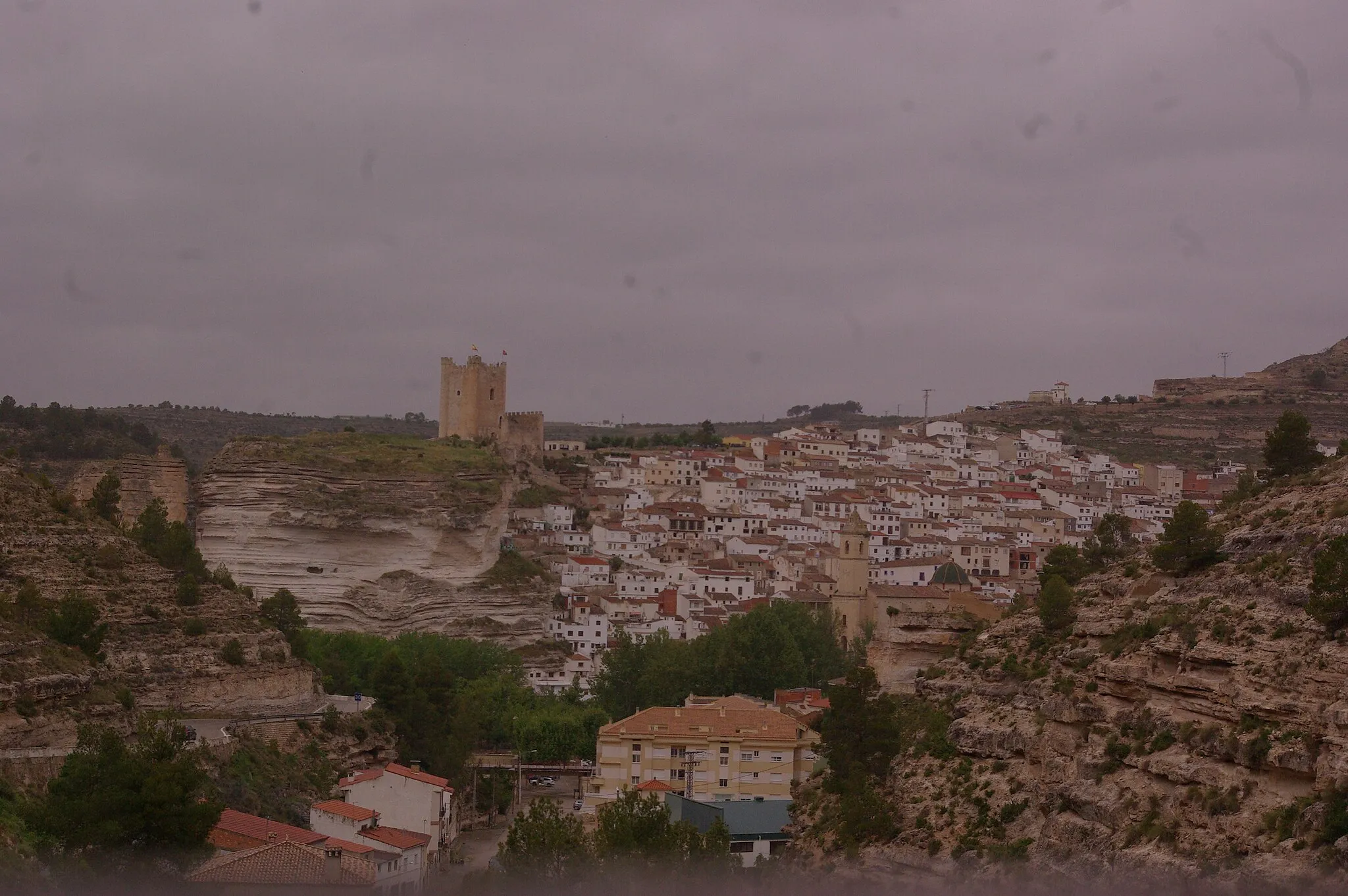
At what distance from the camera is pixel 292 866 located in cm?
1688

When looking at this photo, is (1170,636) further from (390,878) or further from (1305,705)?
(390,878)

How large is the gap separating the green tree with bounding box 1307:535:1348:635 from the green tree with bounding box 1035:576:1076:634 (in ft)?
21.2

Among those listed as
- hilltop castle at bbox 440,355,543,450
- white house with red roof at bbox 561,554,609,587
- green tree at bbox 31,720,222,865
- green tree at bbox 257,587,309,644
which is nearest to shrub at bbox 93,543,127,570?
green tree at bbox 257,587,309,644

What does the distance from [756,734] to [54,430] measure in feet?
155

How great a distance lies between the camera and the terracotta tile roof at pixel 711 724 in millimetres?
29922

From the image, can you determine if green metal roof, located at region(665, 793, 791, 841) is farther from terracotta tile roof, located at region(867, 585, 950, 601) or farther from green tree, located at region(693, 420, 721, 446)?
green tree, located at region(693, 420, 721, 446)

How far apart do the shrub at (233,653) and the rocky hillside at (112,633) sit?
35 millimetres

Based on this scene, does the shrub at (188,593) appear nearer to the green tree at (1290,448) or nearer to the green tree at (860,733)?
the green tree at (860,733)

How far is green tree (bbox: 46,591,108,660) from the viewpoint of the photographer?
24.5 meters

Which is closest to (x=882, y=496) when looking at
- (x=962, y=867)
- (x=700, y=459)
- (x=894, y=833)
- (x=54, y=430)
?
(x=700, y=459)

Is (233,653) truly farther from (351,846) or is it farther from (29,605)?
(351,846)

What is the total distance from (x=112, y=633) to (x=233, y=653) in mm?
2629

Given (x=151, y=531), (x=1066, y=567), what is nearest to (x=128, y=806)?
(x=1066, y=567)

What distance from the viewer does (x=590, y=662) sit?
52.6 m
